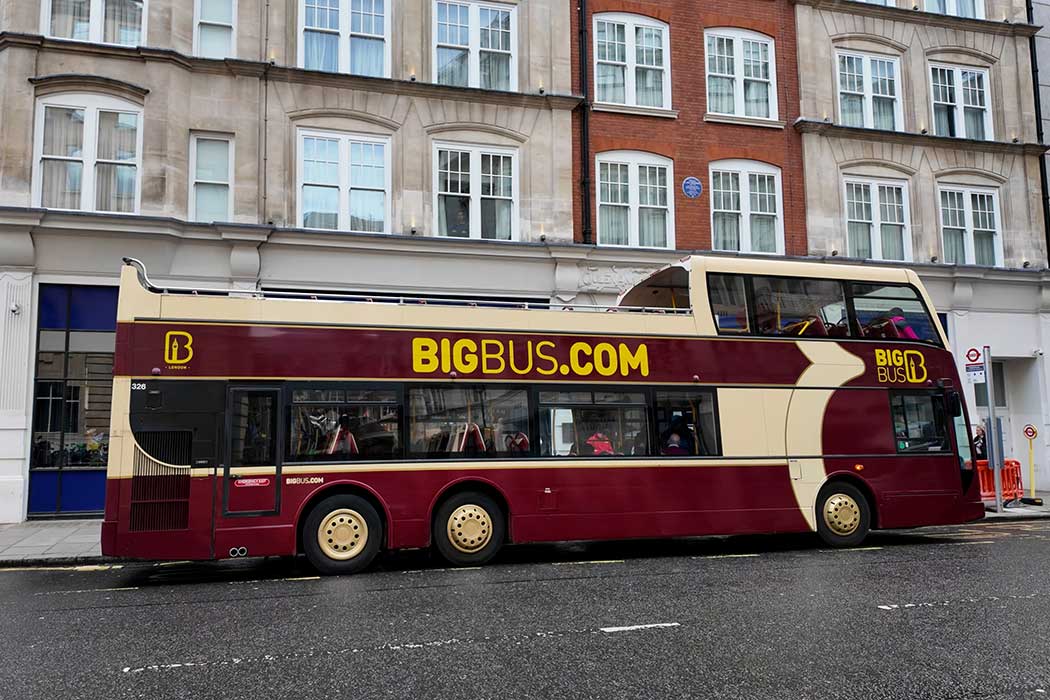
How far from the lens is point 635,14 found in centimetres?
1872

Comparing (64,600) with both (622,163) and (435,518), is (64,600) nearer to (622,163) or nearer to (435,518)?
(435,518)

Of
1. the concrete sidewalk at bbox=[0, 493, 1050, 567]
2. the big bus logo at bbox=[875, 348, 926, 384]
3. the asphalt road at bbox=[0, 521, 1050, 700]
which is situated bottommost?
the asphalt road at bbox=[0, 521, 1050, 700]

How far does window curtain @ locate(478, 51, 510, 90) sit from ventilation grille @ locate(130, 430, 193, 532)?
11.2 metres

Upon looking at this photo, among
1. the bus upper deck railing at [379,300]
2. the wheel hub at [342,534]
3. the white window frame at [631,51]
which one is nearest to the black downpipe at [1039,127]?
the white window frame at [631,51]

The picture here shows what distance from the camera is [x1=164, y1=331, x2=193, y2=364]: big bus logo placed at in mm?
9234

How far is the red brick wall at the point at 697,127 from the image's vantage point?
1825 centimetres

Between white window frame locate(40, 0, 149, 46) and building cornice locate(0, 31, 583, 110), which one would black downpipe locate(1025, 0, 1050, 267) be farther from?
white window frame locate(40, 0, 149, 46)

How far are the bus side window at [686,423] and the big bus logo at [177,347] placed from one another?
232 inches

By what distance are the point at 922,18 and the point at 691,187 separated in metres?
8.22

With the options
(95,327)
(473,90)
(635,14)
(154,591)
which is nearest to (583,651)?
(154,591)

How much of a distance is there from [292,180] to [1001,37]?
1874 centimetres

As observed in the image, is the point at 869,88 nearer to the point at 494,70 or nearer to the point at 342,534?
the point at 494,70

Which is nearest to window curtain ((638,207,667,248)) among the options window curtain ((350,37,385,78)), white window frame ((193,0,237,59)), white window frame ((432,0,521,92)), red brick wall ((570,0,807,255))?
red brick wall ((570,0,807,255))

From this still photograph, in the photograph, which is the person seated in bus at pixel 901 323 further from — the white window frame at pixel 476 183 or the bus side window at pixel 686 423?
the white window frame at pixel 476 183
